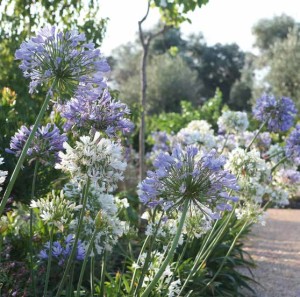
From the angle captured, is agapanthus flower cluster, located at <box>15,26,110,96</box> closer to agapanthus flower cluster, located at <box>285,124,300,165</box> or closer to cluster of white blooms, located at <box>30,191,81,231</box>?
cluster of white blooms, located at <box>30,191,81,231</box>

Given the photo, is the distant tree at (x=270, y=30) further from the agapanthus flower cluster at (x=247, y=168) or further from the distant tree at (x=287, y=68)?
the agapanthus flower cluster at (x=247, y=168)

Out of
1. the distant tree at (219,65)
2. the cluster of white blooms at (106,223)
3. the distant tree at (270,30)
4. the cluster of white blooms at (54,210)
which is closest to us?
the cluster of white blooms at (54,210)

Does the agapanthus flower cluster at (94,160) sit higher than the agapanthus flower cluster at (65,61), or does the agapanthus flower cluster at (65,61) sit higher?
the agapanthus flower cluster at (65,61)

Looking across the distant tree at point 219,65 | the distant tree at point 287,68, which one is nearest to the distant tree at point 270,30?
the distant tree at point 219,65

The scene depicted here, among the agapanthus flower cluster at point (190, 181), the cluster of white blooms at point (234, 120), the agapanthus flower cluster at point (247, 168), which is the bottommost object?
the agapanthus flower cluster at point (190, 181)

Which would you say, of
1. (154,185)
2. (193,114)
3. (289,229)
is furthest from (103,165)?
(193,114)

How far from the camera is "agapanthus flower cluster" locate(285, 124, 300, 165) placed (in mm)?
4535

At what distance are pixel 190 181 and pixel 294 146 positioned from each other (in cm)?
247

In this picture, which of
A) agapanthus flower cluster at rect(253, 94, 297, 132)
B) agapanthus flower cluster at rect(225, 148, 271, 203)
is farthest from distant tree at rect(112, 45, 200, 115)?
agapanthus flower cluster at rect(225, 148, 271, 203)

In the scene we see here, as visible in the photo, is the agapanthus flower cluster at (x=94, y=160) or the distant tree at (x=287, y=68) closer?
the agapanthus flower cluster at (x=94, y=160)

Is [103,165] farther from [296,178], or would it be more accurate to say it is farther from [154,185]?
[296,178]

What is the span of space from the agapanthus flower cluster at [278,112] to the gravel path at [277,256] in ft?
6.75

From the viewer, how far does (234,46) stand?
129 ft

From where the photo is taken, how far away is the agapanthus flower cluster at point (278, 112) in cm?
458
